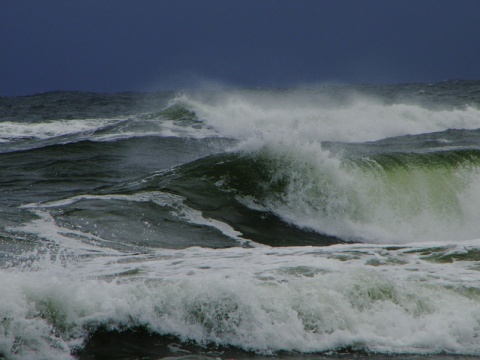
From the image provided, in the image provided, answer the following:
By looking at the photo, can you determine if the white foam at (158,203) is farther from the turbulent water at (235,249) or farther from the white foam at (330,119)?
the white foam at (330,119)

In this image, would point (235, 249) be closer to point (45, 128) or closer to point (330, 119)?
point (45, 128)

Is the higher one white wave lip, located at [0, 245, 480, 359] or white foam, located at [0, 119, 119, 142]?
white foam, located at [0, 119, 119, 142]

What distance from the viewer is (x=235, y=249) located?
750cm

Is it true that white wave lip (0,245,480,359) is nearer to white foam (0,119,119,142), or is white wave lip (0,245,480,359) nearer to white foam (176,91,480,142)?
white foam (176,91,480,142)

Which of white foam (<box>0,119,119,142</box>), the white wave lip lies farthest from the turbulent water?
white foam (<box>0,119,119,142</box>)

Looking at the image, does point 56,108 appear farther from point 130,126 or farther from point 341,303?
point 341,303

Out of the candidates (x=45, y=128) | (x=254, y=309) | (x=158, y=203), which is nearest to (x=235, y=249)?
(x=254, y=309)

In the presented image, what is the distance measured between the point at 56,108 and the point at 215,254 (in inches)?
1091

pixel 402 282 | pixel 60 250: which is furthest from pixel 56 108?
pixel 402 282

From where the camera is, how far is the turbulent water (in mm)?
4902

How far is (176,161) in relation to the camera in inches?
610

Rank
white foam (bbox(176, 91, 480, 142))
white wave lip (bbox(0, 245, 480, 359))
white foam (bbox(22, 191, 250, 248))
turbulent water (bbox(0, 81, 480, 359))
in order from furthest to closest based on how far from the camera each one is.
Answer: white foam (bbox(176, 91, 480, 142)) → white foam (bbox(22, 191, 250, 248)) → turbulent water (bbox(0, 81, 480, 359)) → white wave lip (bbox(0, 245, 480, 359))

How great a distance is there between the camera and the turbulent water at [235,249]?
4902mm

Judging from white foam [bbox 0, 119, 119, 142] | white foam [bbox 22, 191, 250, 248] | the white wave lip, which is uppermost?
white foam [bbox 0, 119, 119, 142]
